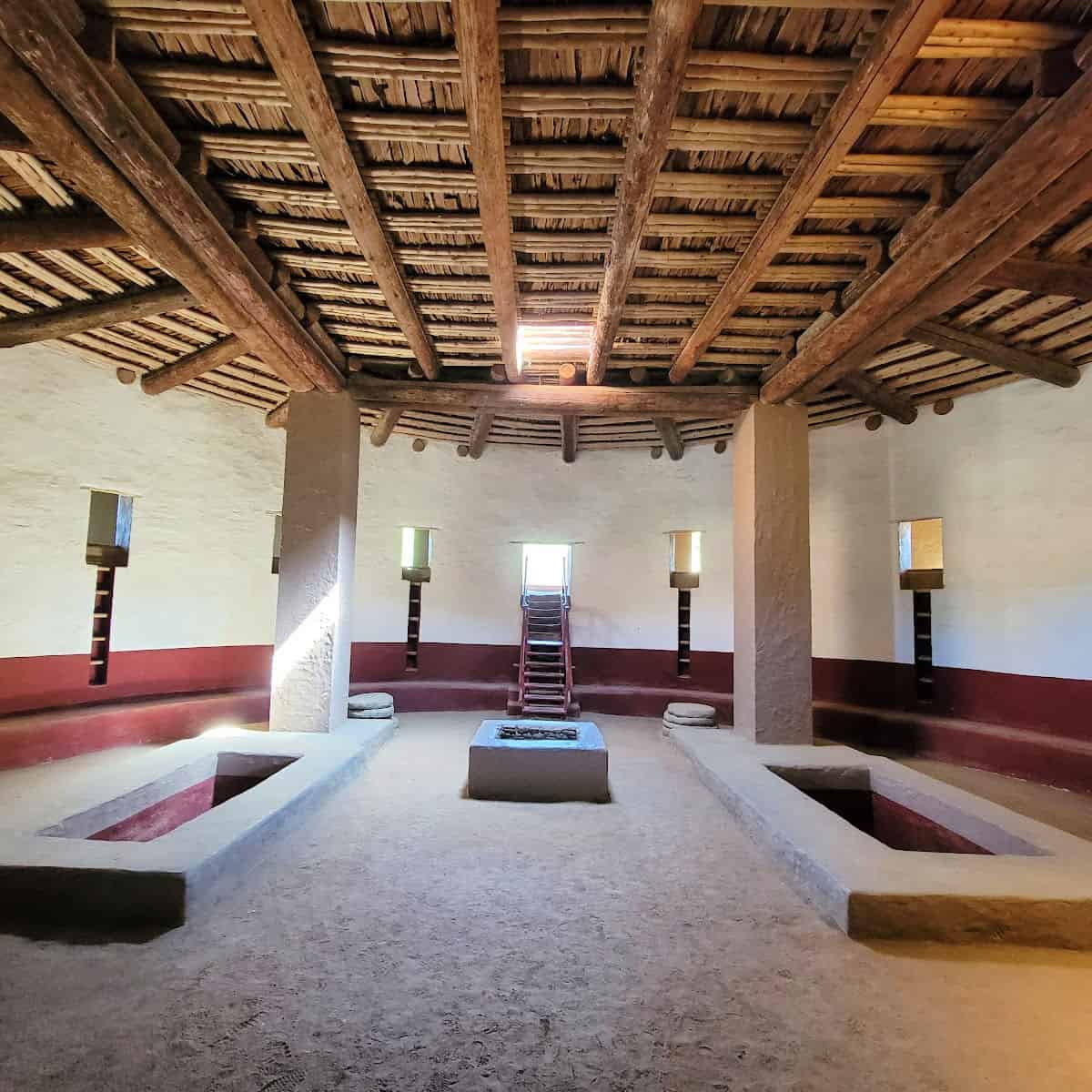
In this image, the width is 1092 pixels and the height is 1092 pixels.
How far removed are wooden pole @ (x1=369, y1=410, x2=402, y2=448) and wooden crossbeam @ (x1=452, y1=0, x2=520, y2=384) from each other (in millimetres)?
4302

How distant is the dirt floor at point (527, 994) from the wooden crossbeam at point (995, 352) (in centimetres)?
507

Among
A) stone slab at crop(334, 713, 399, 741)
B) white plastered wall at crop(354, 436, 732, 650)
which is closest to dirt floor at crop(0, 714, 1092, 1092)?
stone slab at crop(334, 713, 399, 741)

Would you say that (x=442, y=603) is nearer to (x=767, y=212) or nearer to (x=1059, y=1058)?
(x=767, y=212)

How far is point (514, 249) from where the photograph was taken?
4.88 meters

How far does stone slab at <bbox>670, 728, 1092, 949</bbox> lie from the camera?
335cm

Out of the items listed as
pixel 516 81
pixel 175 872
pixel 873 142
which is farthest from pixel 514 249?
pixel 175 872

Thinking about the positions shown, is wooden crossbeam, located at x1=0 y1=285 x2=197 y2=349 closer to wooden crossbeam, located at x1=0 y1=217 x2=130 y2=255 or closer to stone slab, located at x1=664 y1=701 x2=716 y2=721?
wooden crossbeam, located at x1=0 y1=217 x2=130 y2=255

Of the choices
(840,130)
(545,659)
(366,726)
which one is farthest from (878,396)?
(366,726)

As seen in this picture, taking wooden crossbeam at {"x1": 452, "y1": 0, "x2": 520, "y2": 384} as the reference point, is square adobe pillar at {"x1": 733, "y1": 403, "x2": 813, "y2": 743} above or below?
below

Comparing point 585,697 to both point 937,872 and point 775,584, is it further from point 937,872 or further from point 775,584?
point 937,872

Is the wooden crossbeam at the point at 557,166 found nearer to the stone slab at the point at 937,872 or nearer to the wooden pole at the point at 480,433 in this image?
the stone slab at the point at 937,872

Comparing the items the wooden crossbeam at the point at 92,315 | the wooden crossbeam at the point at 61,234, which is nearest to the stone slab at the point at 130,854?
the wooden crossbeam at the point at 61,234

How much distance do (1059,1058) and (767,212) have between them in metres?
4.60

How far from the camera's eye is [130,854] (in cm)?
360
